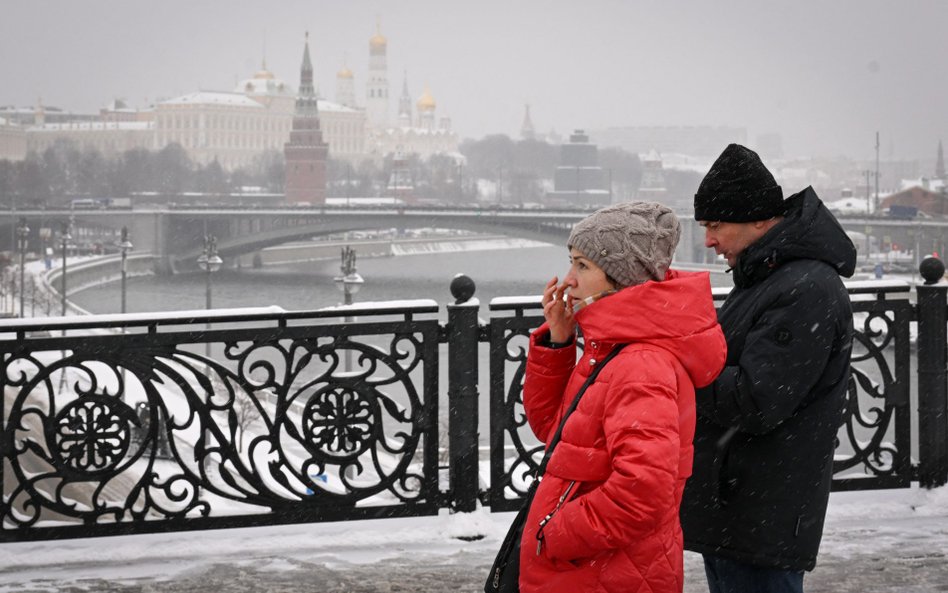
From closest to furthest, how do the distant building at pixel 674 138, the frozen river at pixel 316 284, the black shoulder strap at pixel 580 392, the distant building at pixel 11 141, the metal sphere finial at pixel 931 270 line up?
the black shoulder strap at pixel 580 392
the metal sphere finial at pixel 931 270
the frozen river at pixel 316 284
the distant building at pixel 11 141
the distant building at pixel 674 138

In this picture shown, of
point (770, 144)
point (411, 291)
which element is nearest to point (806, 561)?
point (411, 291)

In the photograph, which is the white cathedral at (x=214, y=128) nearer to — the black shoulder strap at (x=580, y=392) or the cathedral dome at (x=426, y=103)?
the cathedral dome at (x=426, y=103)

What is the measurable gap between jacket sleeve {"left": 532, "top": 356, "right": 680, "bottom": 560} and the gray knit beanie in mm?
175

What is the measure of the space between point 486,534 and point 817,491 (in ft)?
4.67

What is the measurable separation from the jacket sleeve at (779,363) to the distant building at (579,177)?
89341 mm

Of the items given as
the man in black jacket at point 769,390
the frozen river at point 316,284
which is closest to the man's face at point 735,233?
the man in black jacket at point 769,390

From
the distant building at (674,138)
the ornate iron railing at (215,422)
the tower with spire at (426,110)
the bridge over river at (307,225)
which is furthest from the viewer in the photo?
the distant building at (674,138)

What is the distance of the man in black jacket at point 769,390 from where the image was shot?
1.95 metres

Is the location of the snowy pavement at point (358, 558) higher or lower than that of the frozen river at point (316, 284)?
higher

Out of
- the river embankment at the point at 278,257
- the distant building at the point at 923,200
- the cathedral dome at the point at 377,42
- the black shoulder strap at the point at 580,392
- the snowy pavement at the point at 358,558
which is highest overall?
the cathedral dome at the point at 377,42

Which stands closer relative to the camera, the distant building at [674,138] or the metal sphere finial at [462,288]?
the metal sphere finial at [462,288]

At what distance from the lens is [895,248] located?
49938mm

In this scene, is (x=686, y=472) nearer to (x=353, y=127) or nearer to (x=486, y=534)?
(x=486, y=534)

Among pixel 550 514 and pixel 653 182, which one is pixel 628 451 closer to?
pixel 550 514
